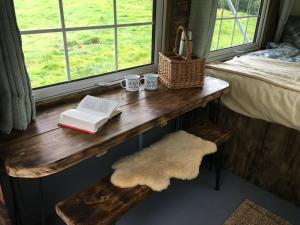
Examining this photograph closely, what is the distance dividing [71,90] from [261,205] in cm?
142

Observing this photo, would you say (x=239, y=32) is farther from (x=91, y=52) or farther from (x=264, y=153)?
(x=91, y=52)

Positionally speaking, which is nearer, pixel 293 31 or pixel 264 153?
pixel 264 153

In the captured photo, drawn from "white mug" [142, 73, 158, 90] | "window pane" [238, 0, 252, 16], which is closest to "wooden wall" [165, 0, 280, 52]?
"white mug" [142, 73, 158, 90]

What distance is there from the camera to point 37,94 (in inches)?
49.9

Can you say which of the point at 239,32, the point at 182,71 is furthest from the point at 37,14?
the point at 239,32

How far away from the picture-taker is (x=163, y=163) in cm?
125

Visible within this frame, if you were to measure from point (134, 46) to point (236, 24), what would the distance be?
128 cm

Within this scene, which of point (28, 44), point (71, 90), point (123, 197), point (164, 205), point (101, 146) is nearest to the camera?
point (101, 146)

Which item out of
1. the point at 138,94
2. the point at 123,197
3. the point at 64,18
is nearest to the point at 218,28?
the point at 138,94

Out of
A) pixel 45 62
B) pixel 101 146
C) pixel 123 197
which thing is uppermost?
pixel 45 62

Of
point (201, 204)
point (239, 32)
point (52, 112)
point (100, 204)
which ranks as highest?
point (239, 32)

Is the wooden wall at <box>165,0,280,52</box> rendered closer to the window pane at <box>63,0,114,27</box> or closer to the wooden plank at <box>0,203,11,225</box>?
the window pane at <box>63,0,114,27</box>

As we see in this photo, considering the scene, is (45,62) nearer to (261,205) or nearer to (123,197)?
(123,197)

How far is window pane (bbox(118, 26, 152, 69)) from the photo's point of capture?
5.25ft
